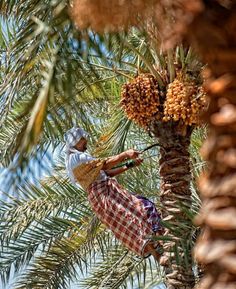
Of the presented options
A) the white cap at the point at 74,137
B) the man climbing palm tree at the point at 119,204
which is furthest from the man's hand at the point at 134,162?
the white cap at the point at 74,137

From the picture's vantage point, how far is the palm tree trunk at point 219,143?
101 inches

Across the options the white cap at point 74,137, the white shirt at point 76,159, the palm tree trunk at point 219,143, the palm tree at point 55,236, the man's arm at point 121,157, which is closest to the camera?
the palm tree trunk at point 219,143

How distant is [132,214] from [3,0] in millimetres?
2261

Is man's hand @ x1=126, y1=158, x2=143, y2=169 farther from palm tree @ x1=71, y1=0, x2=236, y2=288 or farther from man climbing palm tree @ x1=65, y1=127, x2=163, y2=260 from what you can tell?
palm tree @ x1=71, y1=0, x2=236, y2=288

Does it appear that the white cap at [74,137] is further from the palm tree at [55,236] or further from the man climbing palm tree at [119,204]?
the palm tree at [55,236]

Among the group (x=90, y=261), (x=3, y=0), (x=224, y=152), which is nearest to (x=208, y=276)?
(x=224, y=152)

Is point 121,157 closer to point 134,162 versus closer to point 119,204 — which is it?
point 134,162

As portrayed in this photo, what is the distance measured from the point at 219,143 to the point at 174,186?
13.0 ft

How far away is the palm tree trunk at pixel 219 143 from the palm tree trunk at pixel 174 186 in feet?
11.6

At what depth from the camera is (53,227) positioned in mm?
9648

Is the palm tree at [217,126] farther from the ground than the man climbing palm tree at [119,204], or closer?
closer

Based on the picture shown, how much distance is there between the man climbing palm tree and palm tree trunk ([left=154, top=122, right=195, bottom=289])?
0.14 metres

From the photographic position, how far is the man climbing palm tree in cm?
645

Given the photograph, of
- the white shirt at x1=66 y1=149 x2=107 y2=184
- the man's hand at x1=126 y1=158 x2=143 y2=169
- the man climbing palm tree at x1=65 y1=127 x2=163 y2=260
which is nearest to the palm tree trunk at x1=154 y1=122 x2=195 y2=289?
the man climbing palm tree at x1=65 y1=127 x2=163 y2=260
